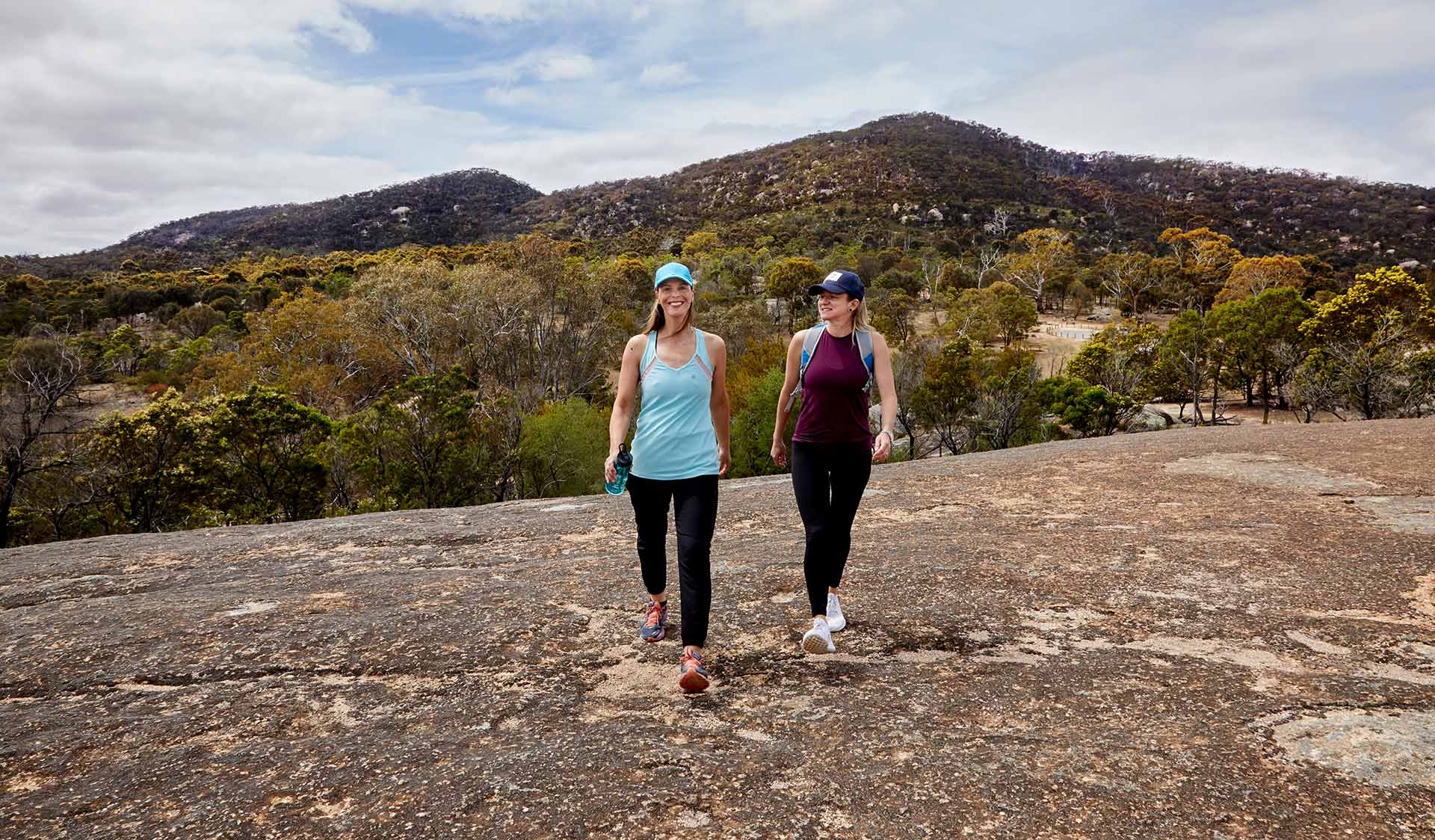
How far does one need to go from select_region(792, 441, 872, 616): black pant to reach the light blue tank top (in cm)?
52

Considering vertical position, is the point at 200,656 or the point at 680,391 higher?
the point at 680,391

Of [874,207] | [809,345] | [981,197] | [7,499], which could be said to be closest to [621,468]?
[809,345]

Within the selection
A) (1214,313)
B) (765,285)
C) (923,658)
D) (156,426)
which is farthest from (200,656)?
Result: (765,285)

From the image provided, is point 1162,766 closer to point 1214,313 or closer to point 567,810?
point 567,810

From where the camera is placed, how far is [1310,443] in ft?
30.0

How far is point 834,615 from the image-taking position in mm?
4020

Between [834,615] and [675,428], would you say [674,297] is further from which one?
[834,615]

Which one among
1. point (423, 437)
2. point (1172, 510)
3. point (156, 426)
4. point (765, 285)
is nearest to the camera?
point (1172, 510)

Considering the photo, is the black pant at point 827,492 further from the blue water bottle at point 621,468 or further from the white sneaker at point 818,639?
the blue water bottle at point 621,468

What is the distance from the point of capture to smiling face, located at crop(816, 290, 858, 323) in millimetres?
3555

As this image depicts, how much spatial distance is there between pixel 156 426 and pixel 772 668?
844 inches

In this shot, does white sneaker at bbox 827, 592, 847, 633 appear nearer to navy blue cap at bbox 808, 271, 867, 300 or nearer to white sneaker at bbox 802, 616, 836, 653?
white sneaker at bbox 802, 616, 836, 653

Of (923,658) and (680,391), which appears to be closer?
(680,391)

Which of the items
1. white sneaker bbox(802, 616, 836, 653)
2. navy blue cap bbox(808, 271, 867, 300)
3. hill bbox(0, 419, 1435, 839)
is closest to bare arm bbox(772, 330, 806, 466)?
navy blue cap bbox(808, 271, 867, 300)
